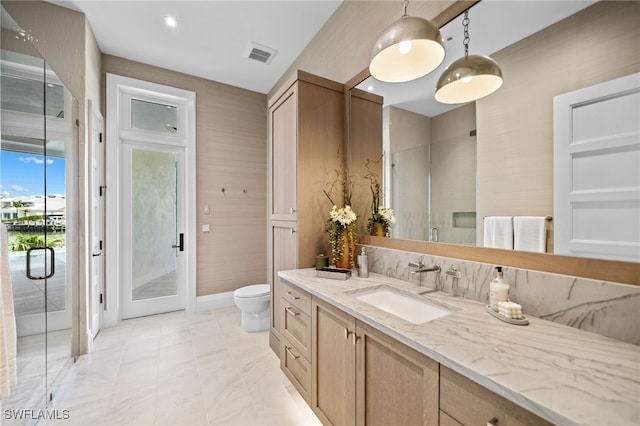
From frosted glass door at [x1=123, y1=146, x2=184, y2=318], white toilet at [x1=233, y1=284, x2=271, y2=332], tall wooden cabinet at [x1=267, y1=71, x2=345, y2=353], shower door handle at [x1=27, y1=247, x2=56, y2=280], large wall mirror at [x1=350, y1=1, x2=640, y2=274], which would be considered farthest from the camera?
frosted glass door at [x1=123, y1=146, x2=184, y2=318]

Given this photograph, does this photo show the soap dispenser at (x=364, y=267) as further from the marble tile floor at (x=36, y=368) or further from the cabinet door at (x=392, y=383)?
the marble tile floor at (x=36, y=368)


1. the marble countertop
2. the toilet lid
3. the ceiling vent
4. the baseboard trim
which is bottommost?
the baseboard trim

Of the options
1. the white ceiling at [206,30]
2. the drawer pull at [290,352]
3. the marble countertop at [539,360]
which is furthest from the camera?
the white ceiling at [206,30]

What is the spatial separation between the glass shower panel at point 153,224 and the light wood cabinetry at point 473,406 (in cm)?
349

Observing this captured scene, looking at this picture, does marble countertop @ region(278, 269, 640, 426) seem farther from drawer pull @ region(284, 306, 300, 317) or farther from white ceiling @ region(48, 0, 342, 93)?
white ceiling @ region(48, 0, 342, 93)

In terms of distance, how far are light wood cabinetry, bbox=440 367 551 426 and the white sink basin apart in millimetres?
458

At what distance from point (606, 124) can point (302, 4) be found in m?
2.42

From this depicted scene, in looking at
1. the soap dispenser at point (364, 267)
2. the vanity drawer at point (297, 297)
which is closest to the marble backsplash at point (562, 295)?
the soap dispenser at point (364, 267)

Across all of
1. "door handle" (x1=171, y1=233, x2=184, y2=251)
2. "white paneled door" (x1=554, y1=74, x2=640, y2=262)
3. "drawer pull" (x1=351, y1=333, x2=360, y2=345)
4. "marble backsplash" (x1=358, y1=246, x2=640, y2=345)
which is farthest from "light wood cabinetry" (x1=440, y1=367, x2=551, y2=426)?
"door handle" (x1=171, y1=233, x2=184, y2=251)

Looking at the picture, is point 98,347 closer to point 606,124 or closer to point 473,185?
point 473,185

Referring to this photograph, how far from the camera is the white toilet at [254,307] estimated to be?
2738 millimetres

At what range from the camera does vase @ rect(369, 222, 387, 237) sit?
6.42 feet

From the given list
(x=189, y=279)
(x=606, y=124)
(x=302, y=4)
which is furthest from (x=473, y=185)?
(x=189, y=279)

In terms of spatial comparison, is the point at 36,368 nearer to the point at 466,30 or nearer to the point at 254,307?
the point at 254,307
